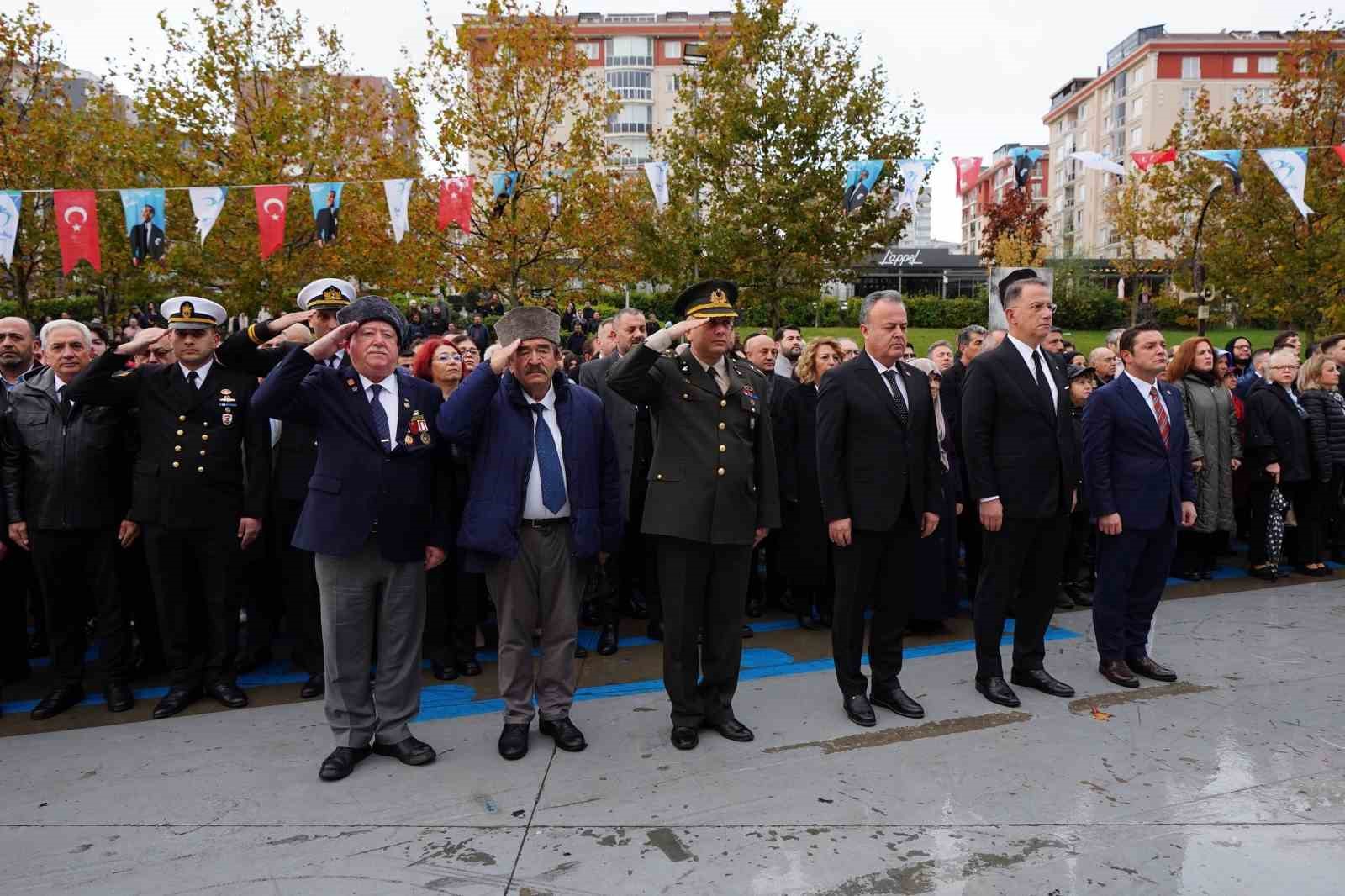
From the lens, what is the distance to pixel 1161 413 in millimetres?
5203

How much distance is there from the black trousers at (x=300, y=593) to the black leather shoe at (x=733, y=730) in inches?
98.8

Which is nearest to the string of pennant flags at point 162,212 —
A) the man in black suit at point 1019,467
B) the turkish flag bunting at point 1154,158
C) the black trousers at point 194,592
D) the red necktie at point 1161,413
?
the black trousers at point 194,592

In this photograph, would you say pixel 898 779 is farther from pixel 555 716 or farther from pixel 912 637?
pixel 912 637

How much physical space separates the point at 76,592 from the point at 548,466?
310cm

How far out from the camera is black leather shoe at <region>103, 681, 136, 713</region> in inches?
194

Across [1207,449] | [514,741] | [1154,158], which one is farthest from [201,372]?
[1154,158]

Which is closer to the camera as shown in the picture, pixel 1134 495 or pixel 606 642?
pixel 1134 495

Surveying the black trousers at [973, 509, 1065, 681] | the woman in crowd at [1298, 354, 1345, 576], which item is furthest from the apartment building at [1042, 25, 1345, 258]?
the black trousers at [973, 509, 1065, 681]

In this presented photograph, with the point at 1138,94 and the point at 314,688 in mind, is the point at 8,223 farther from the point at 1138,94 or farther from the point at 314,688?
the point at 1138,94

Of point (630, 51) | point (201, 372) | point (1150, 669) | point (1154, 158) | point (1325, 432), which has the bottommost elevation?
point (1150, 669)

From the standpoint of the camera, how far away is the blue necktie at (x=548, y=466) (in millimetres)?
4270

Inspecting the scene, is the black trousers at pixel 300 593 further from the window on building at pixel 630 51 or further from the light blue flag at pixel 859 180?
the window on building at pixel 630 51

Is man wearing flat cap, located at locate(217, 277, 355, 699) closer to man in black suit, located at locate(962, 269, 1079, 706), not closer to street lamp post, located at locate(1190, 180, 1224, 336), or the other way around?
man in black suit, located at locate(962, 269, 1079, 706)

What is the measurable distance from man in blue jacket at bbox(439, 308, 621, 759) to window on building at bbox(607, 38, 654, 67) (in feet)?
214
